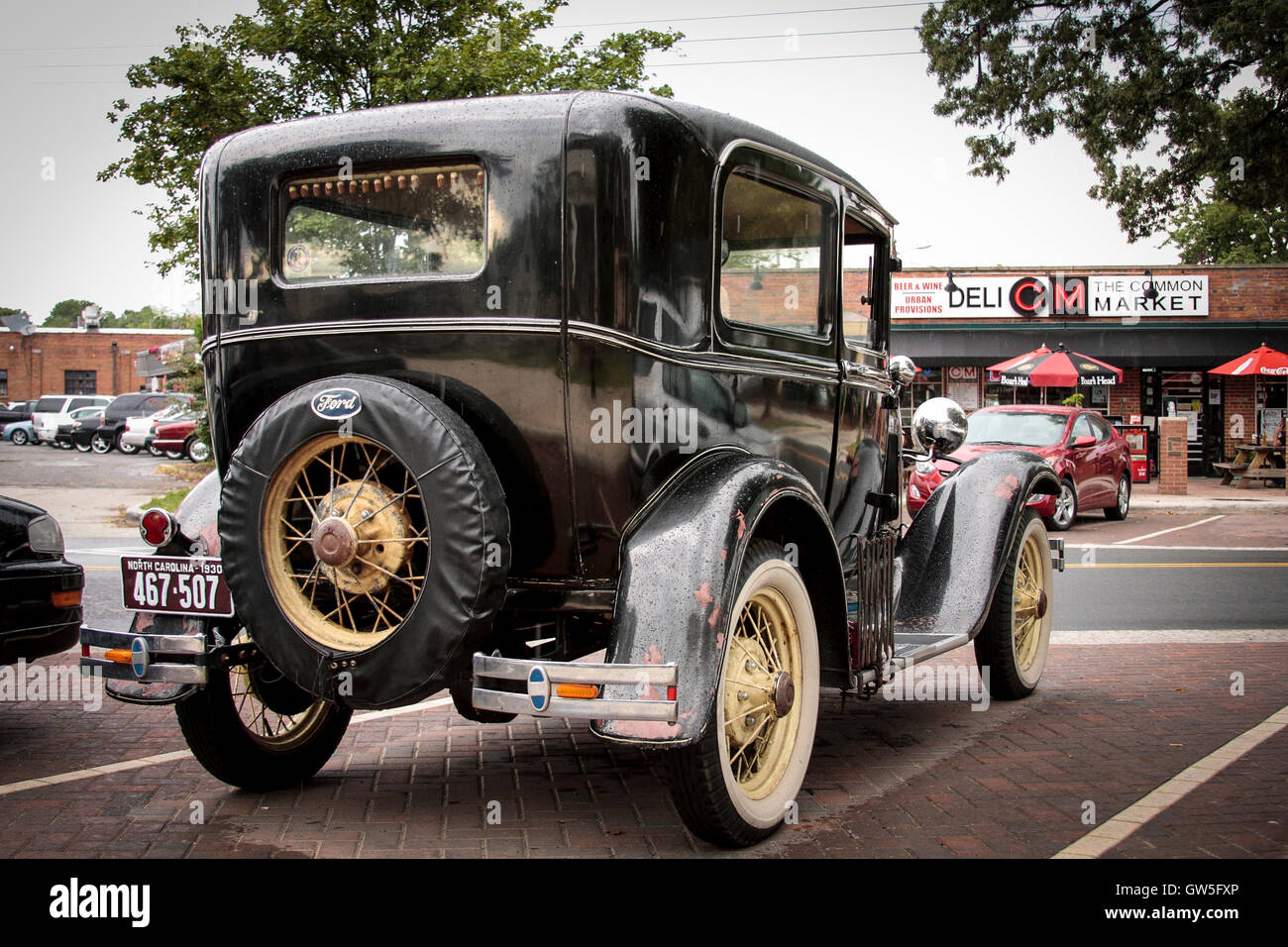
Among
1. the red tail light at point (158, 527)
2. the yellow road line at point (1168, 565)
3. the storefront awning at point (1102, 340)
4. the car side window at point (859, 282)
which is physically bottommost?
the yellow road line at point (1168, 565)

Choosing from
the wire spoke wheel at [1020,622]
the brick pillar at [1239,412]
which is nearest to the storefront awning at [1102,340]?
the brick pillar at [1239,412]

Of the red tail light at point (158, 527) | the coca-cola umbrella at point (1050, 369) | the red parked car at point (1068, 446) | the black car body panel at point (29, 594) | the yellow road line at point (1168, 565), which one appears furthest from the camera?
the coca-cola umbrella at point (1050, 369)

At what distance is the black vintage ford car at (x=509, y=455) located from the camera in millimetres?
3406

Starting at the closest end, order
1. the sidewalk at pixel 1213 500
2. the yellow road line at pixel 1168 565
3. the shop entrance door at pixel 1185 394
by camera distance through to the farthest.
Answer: the yellow road line at pixel 1168 565
the sidewalk at pixel 1213 500
the shop entrance door at pixel 1185 394

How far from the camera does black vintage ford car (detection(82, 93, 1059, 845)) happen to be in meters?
3.41

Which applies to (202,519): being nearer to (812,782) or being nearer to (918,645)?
(812,782)

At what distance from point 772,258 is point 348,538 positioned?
2.01 meters

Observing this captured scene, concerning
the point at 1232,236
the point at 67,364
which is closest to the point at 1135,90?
the point at 1232,236

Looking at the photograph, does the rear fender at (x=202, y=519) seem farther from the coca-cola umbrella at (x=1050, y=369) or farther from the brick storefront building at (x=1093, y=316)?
the brick storefront building at (x=1093, y=316)

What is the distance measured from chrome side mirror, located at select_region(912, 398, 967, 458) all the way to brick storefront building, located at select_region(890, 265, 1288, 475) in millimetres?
20552

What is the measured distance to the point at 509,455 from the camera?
12.2ft

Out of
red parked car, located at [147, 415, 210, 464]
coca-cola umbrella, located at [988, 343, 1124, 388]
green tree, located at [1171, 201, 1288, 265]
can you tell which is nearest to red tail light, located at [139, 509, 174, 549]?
coca-cola umbrella, located at [988, 343, 1124, 388]

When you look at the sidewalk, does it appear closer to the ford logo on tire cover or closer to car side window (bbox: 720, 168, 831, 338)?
car side window (bbox: 720, 168, 831, 338)
